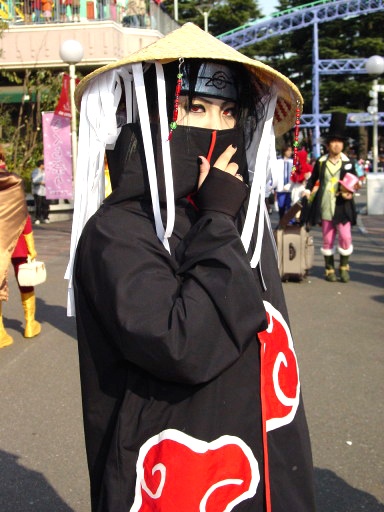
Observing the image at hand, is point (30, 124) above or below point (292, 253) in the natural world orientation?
above

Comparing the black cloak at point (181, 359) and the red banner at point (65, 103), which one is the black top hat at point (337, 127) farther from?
the red banner at point (65, 103)

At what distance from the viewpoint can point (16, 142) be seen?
1995 centimetres

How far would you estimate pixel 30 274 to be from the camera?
6.42 meters

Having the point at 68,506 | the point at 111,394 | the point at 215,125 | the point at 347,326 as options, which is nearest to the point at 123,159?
the point at 215,125

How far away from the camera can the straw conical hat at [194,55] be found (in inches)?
64.9

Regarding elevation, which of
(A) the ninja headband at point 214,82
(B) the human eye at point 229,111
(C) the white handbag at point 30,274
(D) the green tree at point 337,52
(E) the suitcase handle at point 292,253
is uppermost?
(D) the green tree at point 337,52

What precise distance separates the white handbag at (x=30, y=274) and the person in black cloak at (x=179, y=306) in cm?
474

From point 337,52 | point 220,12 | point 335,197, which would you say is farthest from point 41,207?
point 220,12

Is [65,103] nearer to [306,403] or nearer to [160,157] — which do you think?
[306,403]

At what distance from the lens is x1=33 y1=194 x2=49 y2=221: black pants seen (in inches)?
717

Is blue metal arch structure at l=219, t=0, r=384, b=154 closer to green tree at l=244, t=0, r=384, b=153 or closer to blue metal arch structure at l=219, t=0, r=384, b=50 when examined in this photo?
blue metal arch structure at l=219, t=0, r=384, b=50

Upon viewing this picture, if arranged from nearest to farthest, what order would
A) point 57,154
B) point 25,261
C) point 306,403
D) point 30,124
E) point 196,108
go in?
point 196,108, point 306,403, point 25,261, point 57,154, point 30,124

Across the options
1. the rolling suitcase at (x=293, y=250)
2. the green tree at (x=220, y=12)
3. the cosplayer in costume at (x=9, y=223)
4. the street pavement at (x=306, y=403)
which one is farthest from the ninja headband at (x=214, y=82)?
the green tree at (x=220, y=12)

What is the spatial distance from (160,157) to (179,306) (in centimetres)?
38
